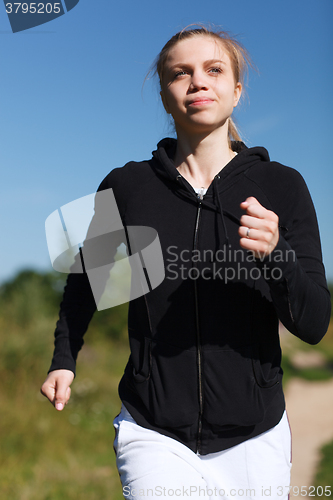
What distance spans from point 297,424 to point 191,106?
8.71 meters

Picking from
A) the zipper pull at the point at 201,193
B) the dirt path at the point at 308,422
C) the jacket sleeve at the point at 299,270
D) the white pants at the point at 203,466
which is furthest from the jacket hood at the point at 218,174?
the dirt path at the point at 308,422

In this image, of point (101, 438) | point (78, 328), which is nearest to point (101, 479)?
point (101, 438)

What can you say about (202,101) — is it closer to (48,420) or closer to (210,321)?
(210,321)

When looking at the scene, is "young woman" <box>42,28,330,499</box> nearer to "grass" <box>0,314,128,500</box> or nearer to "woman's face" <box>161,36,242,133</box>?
"woman's face" <box>161,36,242,133</box>

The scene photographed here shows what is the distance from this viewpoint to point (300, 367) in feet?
45.8

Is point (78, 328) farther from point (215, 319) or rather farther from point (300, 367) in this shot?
point (300, 367)

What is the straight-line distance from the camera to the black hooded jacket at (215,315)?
5.54ft

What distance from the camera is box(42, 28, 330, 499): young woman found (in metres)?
1.68

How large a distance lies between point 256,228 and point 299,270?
0.25 metres

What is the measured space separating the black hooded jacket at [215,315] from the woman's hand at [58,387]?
0.28 meters

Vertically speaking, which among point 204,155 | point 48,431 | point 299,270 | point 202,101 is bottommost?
point 48,431

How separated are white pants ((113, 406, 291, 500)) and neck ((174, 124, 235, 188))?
971 millimetres

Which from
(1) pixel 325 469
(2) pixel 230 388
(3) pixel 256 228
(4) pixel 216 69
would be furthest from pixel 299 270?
(1) pixel 325 469

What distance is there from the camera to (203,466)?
171cm
